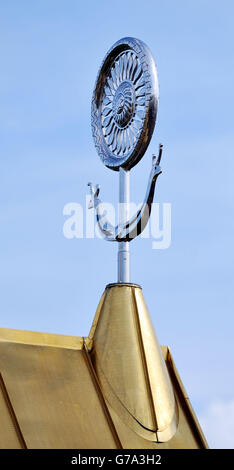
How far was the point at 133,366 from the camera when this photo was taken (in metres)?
11.2

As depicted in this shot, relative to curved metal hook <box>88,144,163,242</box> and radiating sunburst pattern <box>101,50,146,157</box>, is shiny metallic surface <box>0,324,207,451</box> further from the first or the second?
radiating sunburst pattern <box>101,50,146,157</box>

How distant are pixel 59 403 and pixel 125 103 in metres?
3.73

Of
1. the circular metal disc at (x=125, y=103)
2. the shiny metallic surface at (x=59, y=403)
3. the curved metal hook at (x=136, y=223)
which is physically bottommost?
the shiny metallic surface at (x=59, y=403)

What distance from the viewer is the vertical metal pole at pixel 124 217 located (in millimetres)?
11820

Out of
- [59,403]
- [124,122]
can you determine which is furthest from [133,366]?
[124,122]

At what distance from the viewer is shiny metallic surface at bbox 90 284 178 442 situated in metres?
10.9

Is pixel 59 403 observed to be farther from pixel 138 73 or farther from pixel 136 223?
pixel 138 73

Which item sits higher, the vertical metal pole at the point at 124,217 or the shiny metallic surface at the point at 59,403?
the vertical metal pole at the point at 124,217

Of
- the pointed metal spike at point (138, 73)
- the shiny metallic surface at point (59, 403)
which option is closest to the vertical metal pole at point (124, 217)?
the shiny metallic surface at point (59, 403)

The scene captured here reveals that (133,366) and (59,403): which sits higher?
(133,366)

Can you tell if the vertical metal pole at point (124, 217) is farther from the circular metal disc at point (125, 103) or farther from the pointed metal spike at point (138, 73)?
the pointed metal spike at point (138, 73)

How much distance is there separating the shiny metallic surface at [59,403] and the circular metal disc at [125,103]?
2.37 metres

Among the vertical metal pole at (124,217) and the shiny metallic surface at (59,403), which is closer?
the shiny metallic surface at (59,403)
